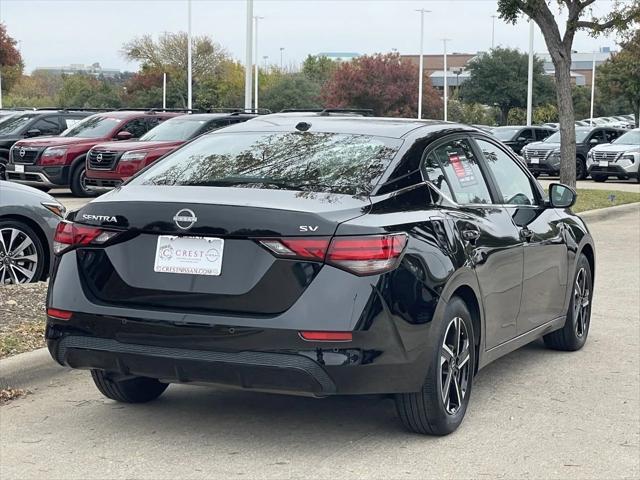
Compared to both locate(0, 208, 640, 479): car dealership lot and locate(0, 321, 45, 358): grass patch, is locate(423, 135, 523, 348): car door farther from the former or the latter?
locate(0, 321, 45, 358): grass patch

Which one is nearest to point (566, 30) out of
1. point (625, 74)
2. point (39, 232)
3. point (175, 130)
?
point (175, 130)

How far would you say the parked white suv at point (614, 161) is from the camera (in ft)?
93.7

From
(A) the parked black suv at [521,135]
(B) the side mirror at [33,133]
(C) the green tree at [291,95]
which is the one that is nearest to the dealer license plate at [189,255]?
(B) the side mirror at [33,133]

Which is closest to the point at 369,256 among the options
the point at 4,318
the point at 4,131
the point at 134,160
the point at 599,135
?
the point at 4,318

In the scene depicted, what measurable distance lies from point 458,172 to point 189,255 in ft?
6.12

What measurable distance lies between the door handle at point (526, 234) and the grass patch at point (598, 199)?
39.7 feet

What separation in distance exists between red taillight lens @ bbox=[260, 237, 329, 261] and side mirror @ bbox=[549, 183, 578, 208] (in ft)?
9.16

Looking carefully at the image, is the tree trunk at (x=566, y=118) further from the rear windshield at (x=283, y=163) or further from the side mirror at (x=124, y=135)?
the rear windshield at (x=283, y=163)

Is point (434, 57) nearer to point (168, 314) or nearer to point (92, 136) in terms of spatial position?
point (92, 136)

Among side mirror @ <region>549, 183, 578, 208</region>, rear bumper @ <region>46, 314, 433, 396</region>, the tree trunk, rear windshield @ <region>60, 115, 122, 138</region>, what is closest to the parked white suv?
the tree trunk

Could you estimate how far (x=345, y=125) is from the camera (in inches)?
232

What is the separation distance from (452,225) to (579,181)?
85.3 ft

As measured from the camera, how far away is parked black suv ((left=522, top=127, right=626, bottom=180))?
29859 mm

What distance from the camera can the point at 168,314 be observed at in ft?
15.7
